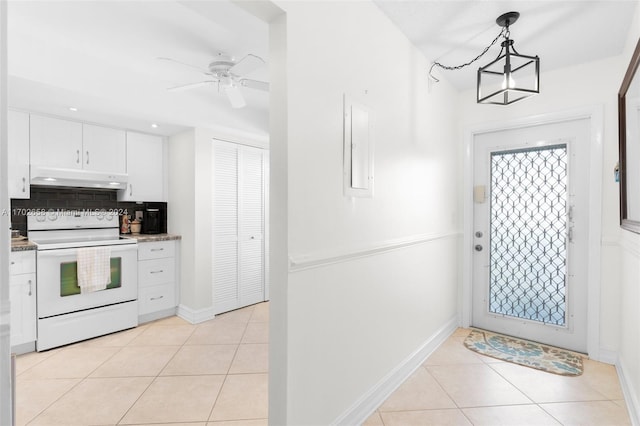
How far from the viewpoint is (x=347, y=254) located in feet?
5.85

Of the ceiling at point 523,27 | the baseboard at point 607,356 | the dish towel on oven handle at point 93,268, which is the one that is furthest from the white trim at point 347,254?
the dish towel on oven handle at point 93,268

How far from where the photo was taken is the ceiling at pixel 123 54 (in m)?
2.01

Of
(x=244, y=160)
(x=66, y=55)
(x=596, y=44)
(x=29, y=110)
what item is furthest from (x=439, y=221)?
(x=29, y=110)

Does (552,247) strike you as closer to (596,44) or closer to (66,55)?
(596,44)

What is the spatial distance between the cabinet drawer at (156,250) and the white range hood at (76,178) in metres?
0.76

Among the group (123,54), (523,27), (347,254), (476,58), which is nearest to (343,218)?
(347,254)

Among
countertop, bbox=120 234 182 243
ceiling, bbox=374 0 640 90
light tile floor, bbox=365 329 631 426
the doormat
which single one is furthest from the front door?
countertop, bbox=120 234 182 243

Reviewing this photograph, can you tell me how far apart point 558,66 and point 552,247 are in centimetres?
161

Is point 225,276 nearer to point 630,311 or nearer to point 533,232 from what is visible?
point 533,232

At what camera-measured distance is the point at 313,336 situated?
1581mm

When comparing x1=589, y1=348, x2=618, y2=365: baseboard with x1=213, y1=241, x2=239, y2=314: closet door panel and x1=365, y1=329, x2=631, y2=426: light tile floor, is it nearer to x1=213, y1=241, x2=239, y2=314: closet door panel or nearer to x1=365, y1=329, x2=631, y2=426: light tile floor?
x1=365, y1=329, x2=631, y2=426: light tile floor

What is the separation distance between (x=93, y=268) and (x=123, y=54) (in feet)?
6.46

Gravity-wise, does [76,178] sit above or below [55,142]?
below

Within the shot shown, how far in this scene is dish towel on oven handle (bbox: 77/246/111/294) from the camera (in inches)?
118
